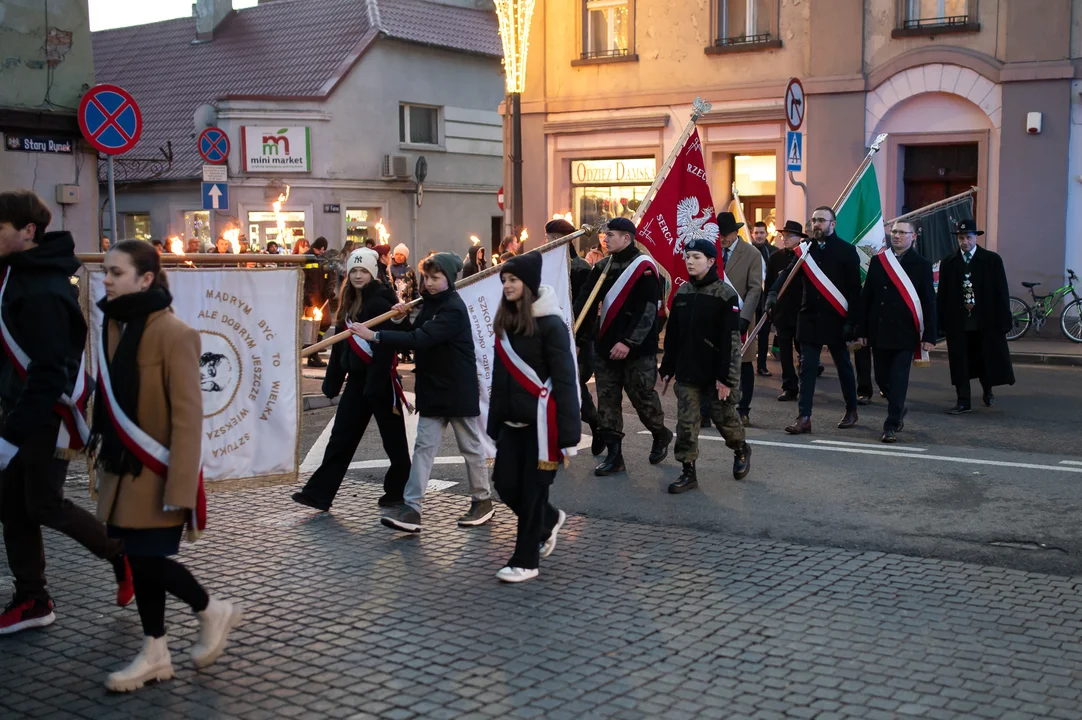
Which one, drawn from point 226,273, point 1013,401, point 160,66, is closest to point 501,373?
point 226,273

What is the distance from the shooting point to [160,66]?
39.6 meters

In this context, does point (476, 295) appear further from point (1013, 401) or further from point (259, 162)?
point (259, 162)

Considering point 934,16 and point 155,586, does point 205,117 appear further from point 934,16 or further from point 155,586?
point 155,586

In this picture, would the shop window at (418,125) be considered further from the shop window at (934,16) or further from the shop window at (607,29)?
the shop window at (934,16)

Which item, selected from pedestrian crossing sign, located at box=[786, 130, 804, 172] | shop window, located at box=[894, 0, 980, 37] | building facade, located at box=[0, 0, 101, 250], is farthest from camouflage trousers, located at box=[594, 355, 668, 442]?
shop window, located at box=[894, 0, 980, 37]

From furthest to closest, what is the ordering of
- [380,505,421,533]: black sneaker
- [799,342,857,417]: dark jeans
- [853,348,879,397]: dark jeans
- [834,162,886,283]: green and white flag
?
[834,162,886,283]: green and white flag, [853,348,879,397]: dark jeans, [799,342,857,417]: dark jeans, [380,505,421,533]: black sneaker

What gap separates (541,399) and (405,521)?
1.44 meters

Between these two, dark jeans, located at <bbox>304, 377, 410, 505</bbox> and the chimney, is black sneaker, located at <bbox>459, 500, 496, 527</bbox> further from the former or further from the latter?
the chimney

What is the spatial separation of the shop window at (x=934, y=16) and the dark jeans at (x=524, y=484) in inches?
655

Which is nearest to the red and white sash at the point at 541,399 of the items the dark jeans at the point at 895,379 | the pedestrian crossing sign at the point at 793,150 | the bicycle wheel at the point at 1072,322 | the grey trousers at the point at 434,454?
the grey trousers at the point at 434,454

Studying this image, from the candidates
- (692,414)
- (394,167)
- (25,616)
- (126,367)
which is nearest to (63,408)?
(126,367)

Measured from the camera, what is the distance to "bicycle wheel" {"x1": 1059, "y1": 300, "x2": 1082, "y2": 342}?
1900 centimetres

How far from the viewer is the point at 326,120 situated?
113 ft

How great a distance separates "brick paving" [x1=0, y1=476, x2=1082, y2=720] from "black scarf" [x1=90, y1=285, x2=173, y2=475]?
0.93 m
